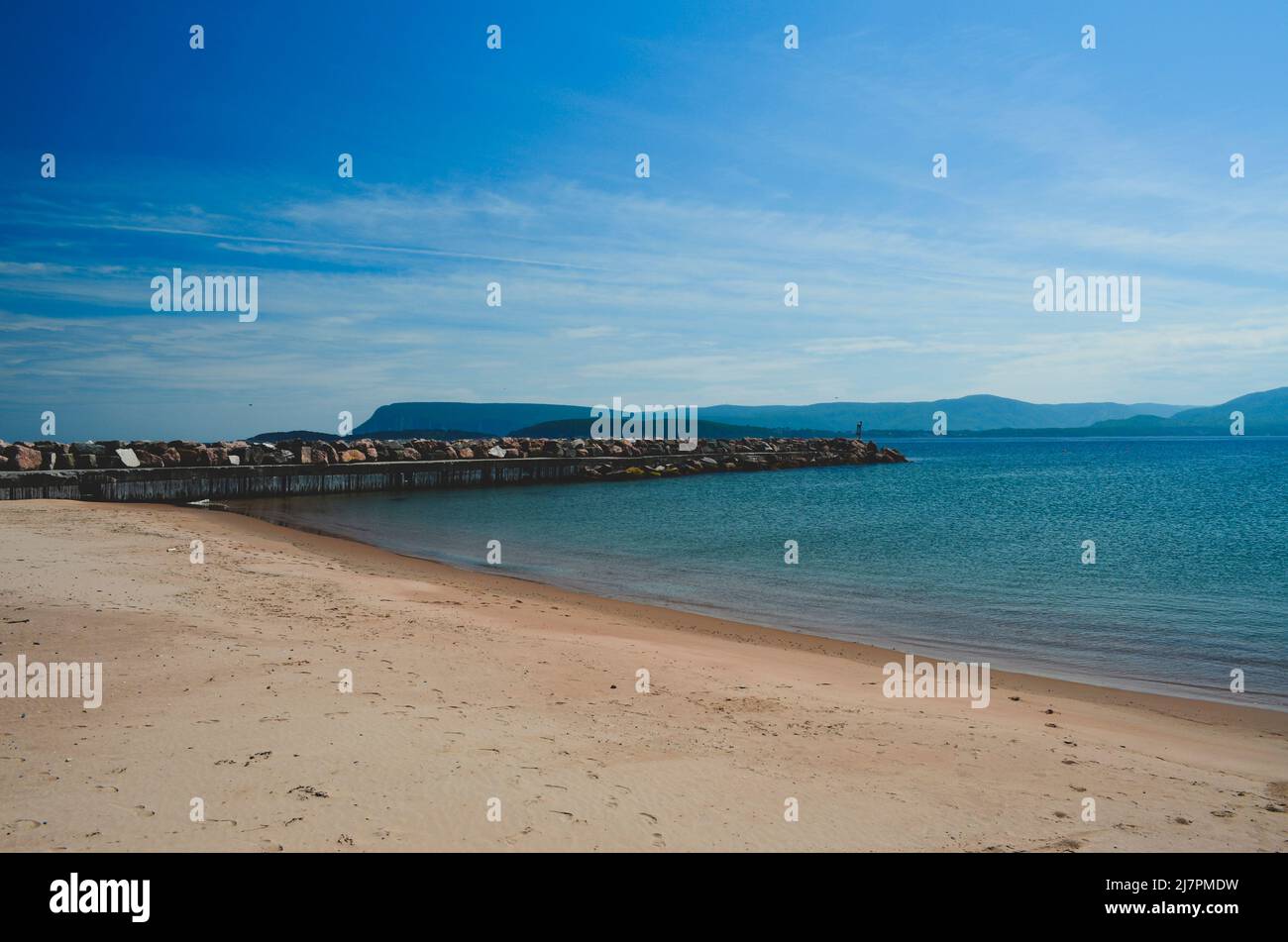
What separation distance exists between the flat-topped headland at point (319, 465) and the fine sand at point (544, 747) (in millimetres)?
26255

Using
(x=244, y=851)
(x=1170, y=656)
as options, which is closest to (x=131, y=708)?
(x=244, y=851)

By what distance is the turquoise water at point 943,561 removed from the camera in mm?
12383

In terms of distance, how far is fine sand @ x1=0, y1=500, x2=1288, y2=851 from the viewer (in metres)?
4.62

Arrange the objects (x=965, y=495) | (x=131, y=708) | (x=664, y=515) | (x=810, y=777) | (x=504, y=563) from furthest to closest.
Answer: (x=965, y=495)
(x=664, y=515)
(x=504, y=563)
(x=131, y=708)
(x=810, y=777)

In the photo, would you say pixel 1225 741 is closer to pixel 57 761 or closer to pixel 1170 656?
pixel 1170 656

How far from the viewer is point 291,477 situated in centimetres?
4272

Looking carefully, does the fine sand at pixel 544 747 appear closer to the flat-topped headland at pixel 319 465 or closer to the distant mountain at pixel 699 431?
the flat-topped headland at pixel 319 465

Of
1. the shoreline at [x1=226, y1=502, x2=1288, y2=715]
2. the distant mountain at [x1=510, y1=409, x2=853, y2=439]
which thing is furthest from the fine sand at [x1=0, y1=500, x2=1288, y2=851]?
the distant mountain at [x1=510, y1=409, x2=853, y2=439]

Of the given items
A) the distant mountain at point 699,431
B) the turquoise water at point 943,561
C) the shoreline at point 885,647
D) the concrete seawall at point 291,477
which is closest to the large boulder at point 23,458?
the concrete seawall at point 291,477

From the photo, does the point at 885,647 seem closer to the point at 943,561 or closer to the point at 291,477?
the point at 943,561

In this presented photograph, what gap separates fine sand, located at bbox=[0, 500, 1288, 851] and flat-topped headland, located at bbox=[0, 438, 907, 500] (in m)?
26.3

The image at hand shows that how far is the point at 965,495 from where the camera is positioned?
45031 mm

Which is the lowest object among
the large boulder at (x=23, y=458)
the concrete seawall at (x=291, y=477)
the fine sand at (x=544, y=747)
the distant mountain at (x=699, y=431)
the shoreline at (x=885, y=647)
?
the shoreline at (x=885, y=647)

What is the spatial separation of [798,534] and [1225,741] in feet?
62.0
